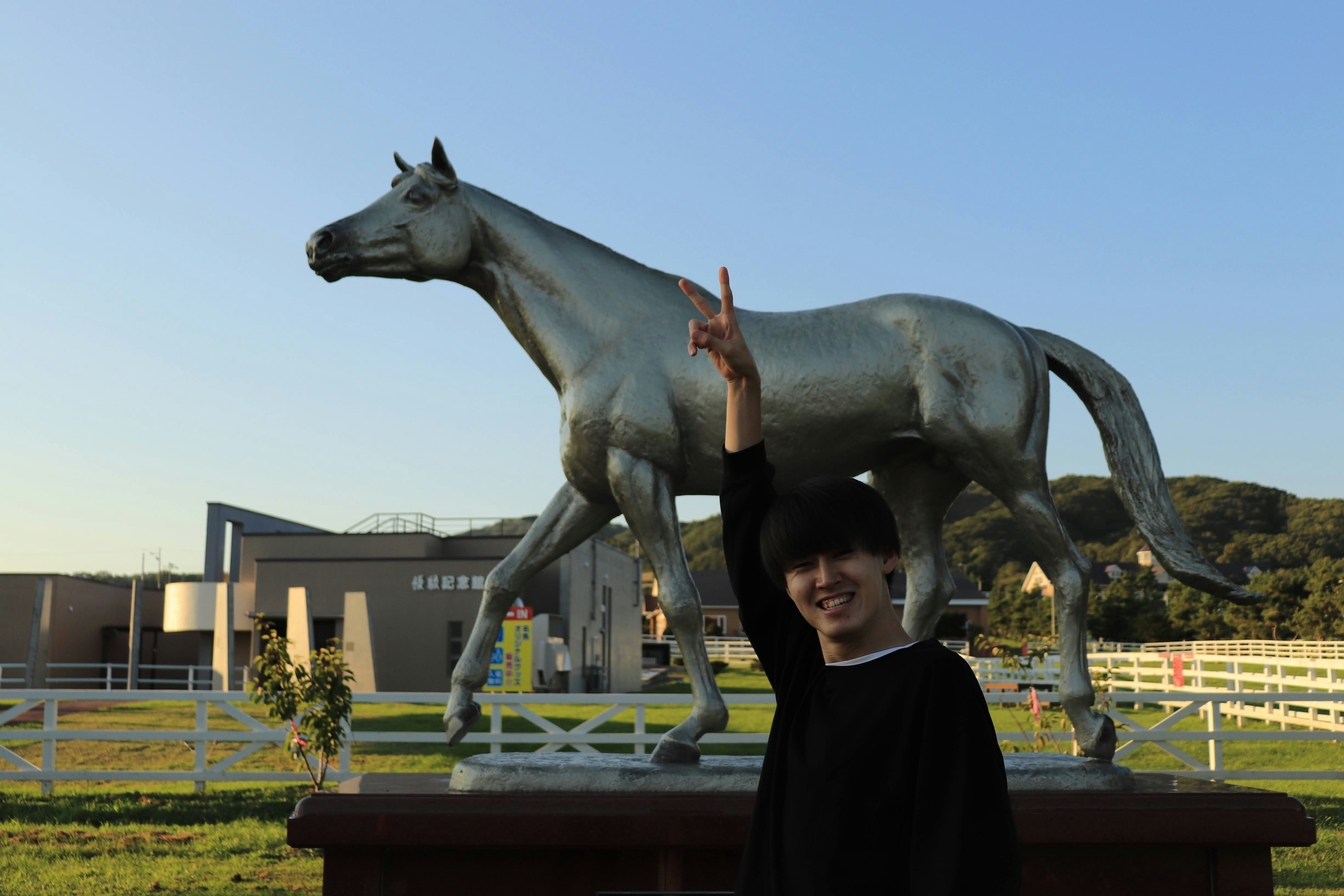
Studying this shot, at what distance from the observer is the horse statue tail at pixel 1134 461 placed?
11.7 feet

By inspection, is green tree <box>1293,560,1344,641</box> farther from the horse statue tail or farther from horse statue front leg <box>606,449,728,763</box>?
horse statue front leg <box>606,449,728,763</box>

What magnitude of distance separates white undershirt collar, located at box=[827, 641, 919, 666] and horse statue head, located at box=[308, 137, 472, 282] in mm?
2468

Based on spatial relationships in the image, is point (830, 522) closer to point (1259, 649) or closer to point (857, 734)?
point (857, 734)

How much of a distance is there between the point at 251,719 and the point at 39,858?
105 inches

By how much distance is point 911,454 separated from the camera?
147 inches

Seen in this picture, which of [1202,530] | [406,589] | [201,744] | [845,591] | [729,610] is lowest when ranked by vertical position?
Answer: [201,744]

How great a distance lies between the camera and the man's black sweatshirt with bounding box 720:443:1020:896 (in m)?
1.33

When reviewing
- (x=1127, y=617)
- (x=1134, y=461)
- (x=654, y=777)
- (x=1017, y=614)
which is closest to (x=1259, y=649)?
(x=1127, y=617)

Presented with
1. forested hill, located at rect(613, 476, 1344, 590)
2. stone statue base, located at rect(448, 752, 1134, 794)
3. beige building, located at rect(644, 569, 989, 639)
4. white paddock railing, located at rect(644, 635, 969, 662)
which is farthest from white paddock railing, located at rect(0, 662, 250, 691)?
forested hill, located at rect(613, 476, 1344, 590)

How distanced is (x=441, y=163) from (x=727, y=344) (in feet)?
6.99

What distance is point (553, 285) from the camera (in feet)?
12.1

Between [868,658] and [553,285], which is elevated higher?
[553,285]

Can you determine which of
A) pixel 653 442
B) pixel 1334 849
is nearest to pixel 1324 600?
pixel 1334 849

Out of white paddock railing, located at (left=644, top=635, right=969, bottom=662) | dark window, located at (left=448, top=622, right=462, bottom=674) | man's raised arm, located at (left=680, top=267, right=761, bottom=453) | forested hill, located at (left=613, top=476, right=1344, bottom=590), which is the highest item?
forested hill, located at (left=613, top=476, right=1344, bottom=590)
